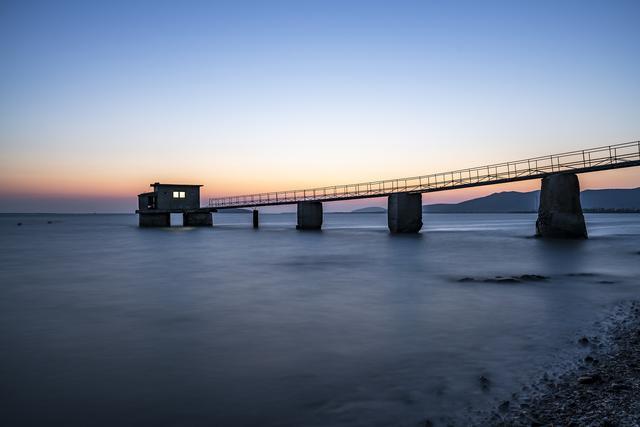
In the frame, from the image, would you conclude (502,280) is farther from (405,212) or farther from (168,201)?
(168,201)

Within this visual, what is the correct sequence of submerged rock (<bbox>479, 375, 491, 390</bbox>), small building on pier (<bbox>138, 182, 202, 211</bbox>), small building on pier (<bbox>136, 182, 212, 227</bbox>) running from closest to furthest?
submerged rock (<bbox>479, 375, 491, 390</bbox>), small building on pier (<bbox>138, 182, 202, 211</bbox>), small building on pier (<bbox>136, 182, 212, 227</bbox>)

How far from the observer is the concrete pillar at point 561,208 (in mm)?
27047

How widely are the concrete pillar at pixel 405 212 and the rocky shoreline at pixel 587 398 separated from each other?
3168cm

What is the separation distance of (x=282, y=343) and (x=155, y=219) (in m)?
60.0

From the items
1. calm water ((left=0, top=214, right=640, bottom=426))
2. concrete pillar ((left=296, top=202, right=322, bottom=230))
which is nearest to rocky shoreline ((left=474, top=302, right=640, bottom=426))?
calm water ((left=0, top=214, right=640, bottom=426))

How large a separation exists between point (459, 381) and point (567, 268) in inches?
537

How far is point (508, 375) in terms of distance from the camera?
5.69 metres

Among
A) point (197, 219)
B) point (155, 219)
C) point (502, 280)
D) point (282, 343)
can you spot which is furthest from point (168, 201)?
point (282, 343)

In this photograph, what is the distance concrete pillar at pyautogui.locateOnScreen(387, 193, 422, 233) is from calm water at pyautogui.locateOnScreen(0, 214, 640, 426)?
21531mm

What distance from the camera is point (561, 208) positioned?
2814cm

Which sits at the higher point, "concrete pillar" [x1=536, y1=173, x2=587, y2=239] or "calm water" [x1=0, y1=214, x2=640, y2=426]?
"concrete pillar" [x1=536, y1=173, x2=587, y2=239]

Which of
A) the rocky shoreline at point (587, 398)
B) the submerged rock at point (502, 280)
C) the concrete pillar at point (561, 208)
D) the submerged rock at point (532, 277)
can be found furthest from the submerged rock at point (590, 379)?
the concrete pillar at point (561, 208)

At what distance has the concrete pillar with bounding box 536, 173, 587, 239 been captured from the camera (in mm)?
27047

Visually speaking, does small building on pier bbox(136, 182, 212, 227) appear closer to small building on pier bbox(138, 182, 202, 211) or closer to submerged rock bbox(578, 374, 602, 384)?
small building on pier bbox(138, 182, 202, 211)
